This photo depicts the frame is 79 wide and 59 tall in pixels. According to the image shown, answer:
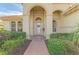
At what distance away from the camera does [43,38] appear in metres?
11.5

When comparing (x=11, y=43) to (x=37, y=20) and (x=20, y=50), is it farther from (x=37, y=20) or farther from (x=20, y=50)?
(x=37, y=20)

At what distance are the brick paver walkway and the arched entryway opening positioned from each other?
0.13 m

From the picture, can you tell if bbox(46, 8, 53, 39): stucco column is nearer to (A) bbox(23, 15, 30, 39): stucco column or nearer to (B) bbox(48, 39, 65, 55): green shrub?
(B) bbox(48, 39, 65, 55): green shrub

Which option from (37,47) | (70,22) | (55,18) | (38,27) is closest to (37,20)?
(38,27)

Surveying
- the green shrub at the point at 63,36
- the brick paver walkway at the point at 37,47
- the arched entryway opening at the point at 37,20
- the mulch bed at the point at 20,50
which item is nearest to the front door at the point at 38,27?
the arched entryway opening at the point at 37,20

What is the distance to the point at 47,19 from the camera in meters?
11.5

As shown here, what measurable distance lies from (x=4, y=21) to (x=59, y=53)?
1379 millimetres

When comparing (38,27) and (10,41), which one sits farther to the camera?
(38,27)

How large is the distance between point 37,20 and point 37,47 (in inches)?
23.2

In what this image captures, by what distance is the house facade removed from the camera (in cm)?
1144

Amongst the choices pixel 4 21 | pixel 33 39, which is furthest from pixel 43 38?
pixel 4 21

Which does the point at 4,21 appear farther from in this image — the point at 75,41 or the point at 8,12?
→ the point at 75,41

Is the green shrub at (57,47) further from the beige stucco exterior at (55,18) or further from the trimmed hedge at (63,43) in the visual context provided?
the beige stucco exterior at (55,18)

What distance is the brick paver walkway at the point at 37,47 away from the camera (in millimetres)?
11391
